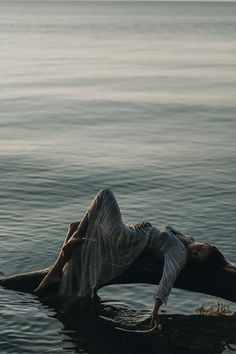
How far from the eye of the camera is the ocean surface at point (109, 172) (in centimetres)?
1833

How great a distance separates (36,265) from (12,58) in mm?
80974

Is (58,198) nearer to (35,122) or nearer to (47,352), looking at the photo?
(47,352)

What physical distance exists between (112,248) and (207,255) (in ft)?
7.02

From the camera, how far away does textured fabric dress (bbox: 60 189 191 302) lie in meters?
17.0

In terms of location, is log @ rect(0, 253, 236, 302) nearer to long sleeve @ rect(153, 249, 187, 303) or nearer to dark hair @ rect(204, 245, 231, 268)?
dark hair @ rect(204, 245, 231, 268)

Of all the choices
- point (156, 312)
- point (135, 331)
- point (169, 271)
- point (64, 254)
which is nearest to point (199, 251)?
point (169, 271)

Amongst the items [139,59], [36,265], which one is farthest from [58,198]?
[139,59]

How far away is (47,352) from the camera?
1702 centimetres

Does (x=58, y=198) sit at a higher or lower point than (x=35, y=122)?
lower

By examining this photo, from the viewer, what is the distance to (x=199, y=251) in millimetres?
17156

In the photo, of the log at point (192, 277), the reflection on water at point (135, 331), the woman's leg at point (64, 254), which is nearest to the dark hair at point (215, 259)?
the log at point (192, 277)

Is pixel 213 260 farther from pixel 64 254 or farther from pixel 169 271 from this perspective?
pixel 64 254

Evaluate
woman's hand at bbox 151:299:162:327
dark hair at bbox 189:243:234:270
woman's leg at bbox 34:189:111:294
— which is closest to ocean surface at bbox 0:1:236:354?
woman's hand at bbox 151:299:162:327

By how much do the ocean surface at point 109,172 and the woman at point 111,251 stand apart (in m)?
0.92
